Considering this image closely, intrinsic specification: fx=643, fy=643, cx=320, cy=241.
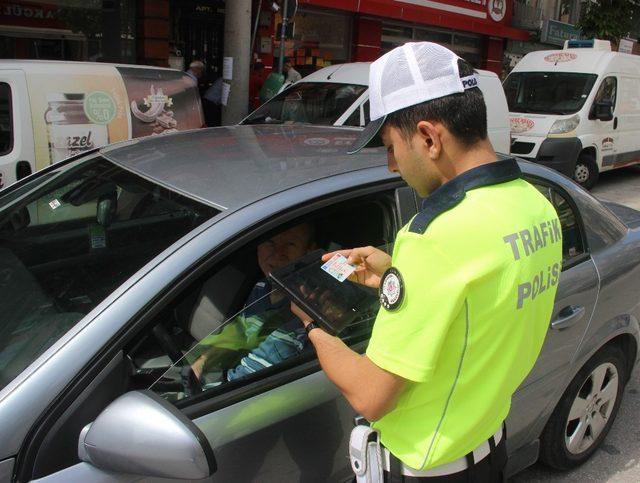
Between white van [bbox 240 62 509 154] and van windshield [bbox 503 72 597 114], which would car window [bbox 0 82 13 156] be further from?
van windshield [bbox 503 72 597 114]

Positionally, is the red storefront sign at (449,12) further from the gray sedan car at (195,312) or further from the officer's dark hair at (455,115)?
the officer's dark hair at (455,115)

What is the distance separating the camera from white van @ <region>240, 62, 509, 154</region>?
22.5 feet

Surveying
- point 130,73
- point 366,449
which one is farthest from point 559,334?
point 130,73

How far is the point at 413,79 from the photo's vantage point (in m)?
1.32

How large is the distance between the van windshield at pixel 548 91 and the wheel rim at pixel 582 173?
0.84 meters

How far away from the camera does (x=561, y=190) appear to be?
269cm

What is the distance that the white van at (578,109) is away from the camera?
946 centimetres

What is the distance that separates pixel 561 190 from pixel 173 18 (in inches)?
369

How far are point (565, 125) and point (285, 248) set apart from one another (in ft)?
27.9

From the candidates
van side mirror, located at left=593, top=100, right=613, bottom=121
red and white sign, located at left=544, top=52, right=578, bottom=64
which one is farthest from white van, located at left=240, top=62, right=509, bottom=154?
red and white sign, located at left=544, top=52, right=578, bottom=64

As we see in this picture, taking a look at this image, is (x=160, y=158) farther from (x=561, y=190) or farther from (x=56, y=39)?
(x=56, y=39)

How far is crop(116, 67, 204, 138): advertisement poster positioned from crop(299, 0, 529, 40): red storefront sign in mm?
5763

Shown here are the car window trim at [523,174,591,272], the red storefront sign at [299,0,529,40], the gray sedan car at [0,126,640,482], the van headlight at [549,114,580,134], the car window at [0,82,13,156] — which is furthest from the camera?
the red storefront sign at [299,0,529,40]

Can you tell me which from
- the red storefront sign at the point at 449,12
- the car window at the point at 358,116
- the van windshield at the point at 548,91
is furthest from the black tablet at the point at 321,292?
the red storefront sign at the point at 449,12
